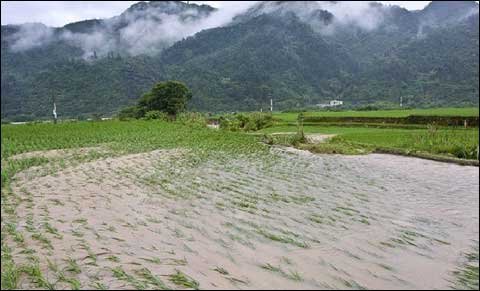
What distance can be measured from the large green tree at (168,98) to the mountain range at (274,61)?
7.96 meters

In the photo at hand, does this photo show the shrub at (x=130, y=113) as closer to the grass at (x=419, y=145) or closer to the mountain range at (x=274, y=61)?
the mountain range at (x=274, y=61)

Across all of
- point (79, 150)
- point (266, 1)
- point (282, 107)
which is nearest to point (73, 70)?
point (282, 107)

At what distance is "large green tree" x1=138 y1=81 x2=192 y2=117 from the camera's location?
145 ft

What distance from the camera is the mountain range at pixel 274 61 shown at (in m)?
63.3

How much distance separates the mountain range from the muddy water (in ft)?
116

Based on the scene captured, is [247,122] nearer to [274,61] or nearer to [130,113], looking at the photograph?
[130,113]

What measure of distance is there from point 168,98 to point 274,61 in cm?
5812

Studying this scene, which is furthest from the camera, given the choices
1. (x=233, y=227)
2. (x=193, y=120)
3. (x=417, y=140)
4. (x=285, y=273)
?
(x=193, y=120)

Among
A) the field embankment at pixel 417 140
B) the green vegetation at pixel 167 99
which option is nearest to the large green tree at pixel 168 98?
the green vegetation at pixel 167 99

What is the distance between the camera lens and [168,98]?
44.3m

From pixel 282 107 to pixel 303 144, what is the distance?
57381 mm

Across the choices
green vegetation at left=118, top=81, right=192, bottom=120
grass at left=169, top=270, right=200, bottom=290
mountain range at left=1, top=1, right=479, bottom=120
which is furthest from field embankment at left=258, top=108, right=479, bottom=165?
mountain range at left=1, top=1, right=479, bottom=120

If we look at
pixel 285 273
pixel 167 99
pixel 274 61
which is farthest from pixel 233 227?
pixel 274 61

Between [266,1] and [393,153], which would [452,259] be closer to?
[393,153]
